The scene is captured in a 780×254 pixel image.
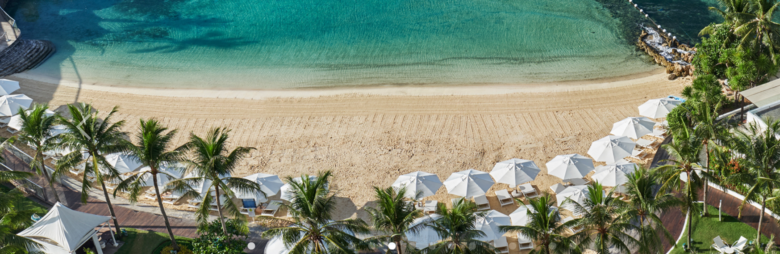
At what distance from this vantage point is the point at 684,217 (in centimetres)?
2455

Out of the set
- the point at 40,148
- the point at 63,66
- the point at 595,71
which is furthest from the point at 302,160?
the point at 63,66

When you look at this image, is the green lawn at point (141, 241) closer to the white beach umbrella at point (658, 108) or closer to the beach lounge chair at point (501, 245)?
the beach lounge chair at point (501, 245)

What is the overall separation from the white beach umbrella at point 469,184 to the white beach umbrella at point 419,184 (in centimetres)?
66

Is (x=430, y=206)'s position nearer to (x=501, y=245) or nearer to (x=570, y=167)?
(x=501, y=245)

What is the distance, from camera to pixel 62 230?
22.8 meters

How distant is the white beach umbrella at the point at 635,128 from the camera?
30.1 meters

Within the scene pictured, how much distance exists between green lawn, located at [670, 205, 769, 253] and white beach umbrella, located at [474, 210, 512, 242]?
6.76 meters

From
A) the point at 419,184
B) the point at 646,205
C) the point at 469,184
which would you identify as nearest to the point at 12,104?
the point at 419,184

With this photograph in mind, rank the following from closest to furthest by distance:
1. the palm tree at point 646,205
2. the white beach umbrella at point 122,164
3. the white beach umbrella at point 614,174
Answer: the palm tree at point 646,205 < the white beach umbrella at point 614,174 < the white beach umbrella at point 122,164

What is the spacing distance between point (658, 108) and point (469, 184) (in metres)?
12.5

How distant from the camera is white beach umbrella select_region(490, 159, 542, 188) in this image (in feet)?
89.5

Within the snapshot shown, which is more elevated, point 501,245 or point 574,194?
point 574,194

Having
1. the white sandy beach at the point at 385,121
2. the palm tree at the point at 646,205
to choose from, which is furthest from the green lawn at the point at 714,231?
the white sandy beach at the point at 385,121

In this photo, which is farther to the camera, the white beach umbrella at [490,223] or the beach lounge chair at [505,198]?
the beach lounge chair at [505,198]
